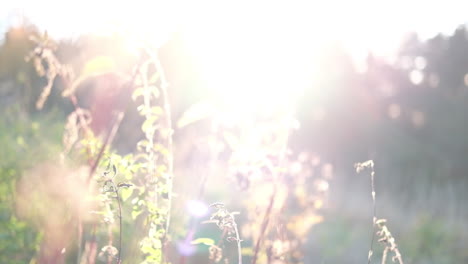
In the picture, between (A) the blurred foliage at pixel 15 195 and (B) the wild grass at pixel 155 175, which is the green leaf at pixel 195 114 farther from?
(A) the blurred foliage at pixel 15 195

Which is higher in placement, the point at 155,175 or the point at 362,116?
the point at 362,116

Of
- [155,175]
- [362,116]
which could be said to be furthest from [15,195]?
[362,116]

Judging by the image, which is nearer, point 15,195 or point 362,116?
point 15,195

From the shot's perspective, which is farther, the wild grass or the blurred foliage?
the blurred foliage

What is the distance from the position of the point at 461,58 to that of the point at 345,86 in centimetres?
398

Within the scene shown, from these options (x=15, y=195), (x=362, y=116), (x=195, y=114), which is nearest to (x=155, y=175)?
(x=195, y=114)

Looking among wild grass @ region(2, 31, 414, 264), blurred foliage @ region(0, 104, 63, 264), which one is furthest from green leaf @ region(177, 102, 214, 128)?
blurred foliage @ region(0, 104, 63, 264)

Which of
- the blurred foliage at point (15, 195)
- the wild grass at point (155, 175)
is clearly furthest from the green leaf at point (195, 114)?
the blurred foliage at point (15, 195)

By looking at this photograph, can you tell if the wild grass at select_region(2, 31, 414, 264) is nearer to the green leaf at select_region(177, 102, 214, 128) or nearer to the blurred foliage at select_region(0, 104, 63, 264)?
the green leaf at select_region(177, 102, 214, 128)

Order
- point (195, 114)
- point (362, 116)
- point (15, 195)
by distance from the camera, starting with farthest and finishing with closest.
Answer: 1. point (362, 116)
2. point (15, 195)
3. point (195, 114)

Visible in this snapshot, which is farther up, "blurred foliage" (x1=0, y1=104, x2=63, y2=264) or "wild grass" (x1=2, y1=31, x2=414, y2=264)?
"blurred foliage" (x1=0, y1=104, x2=63, y2=264)

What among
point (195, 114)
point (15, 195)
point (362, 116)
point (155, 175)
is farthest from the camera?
point (362, 116)

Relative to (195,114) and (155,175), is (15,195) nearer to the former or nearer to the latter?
(155,175)

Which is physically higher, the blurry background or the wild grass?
the blurry background
